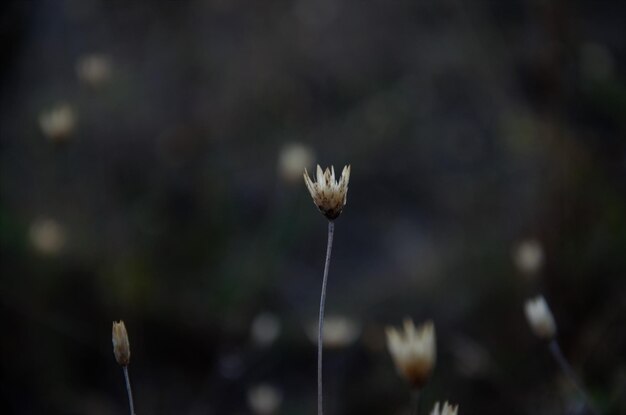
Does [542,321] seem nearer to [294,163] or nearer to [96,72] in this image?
[294,163]

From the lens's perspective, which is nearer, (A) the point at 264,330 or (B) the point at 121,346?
(B) the point at 121,346

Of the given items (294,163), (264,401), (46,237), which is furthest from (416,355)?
(46,237)

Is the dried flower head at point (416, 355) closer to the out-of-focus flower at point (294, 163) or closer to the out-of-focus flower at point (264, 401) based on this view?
the out-of-focus flower at point (264, 401)

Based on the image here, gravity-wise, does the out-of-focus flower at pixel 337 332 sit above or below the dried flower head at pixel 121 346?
above

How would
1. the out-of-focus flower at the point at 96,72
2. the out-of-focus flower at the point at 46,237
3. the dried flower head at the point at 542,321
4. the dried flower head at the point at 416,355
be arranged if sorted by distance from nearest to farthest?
1. the dried flower head at the point at 416,355
2. the dried flower head at the point at 542,321
3. the out-of-focus flower at the point at 46,237
4. the out-of-focus flower at the point at 96,72

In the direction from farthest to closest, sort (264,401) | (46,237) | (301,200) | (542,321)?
(301,200) < (46,237) < (264,401) < (542,321)

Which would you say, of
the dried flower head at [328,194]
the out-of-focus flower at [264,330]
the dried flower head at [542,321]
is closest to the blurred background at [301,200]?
the out-of-focus flower at [264,330]

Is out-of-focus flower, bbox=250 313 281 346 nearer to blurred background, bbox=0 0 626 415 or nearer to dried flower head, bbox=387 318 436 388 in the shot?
blurred background, bbox=0 0 626 415
